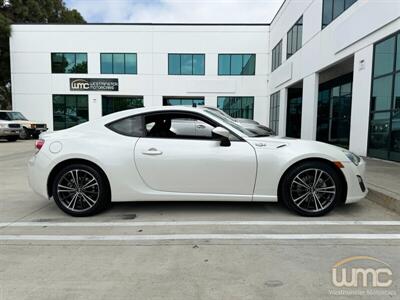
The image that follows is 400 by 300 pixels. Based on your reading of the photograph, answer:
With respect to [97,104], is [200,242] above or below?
below

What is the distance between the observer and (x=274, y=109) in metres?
23.2

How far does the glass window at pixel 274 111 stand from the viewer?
72.7 feet

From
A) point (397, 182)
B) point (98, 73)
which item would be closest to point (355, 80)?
point (397, 182)

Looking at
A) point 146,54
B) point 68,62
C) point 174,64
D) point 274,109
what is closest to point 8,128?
point 68,62

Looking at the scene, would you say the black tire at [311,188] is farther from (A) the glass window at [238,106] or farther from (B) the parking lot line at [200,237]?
(A) the glass window at [238,106]

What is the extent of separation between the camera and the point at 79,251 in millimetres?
3205

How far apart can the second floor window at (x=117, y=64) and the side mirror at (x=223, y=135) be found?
74.3 ft

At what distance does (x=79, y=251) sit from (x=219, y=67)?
23.3 meters

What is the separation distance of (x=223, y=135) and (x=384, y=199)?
290 cm

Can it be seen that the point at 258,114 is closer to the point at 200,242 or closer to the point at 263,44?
the point at 263,44

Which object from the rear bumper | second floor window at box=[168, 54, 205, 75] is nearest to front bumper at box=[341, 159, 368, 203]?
the rear bumper

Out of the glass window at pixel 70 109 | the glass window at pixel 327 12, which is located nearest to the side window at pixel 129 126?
the glass window at pixel 327 12

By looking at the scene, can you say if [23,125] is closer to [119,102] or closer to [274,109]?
[119,102]

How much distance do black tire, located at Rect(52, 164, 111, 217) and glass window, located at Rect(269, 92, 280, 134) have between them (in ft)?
63.4
